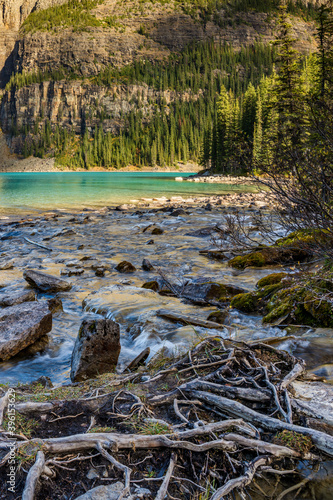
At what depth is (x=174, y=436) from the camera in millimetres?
2354

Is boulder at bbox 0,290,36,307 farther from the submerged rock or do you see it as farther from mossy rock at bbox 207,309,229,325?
the submerged rock

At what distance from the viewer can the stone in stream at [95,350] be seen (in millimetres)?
4379

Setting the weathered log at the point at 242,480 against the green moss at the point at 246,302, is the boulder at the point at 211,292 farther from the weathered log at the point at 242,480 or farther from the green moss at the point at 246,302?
the weathered log at the point at 242,480

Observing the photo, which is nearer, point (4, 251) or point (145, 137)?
point (4, 251)

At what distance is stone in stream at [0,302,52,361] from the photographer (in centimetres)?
502

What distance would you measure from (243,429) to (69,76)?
207m

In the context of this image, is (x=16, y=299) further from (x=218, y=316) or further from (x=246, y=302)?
(x=246, y=302)

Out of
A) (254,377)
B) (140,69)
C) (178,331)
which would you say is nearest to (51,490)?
(254,377)

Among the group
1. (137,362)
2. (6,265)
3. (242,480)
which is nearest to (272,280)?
(137,362)

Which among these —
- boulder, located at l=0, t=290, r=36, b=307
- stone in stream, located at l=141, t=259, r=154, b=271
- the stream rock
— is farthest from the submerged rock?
the stream rock

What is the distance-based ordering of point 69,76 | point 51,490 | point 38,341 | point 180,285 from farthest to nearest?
point 69,76, point 180,285, point 38,341, point 51,490

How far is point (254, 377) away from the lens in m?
3.13

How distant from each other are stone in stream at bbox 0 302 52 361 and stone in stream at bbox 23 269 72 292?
2.38 metres

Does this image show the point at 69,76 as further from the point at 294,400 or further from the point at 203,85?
the point at 294,400
